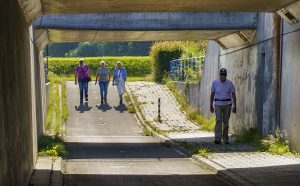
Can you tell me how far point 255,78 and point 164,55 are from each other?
17.3 m

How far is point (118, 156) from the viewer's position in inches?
596

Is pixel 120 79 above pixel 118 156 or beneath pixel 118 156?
above

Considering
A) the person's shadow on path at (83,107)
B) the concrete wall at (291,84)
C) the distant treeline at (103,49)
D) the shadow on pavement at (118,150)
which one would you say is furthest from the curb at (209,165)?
the distant treeline at (103,49)

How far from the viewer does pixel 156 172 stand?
12.2 m

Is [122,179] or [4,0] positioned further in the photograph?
[122,179]

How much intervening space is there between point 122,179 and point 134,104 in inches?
680

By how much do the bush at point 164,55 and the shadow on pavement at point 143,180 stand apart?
23585 millimetres

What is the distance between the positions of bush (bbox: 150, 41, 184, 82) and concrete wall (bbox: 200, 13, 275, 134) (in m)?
12.4

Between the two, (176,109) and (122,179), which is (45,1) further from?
(176,109)

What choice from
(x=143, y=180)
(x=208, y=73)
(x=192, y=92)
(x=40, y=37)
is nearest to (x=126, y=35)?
(x=40, y=37)

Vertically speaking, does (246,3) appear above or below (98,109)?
above

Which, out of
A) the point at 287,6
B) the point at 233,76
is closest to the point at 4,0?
the point at 287,6

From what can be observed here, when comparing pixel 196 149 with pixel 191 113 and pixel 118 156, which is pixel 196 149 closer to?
pixel 118 156

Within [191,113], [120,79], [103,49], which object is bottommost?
[191,113]
